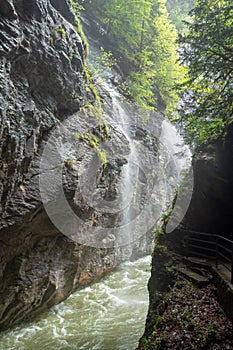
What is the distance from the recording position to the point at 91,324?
830cm

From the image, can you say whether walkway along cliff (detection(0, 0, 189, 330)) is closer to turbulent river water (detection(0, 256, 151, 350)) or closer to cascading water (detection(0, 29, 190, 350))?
turbulent river water (detection(0, 256, 151, 350))

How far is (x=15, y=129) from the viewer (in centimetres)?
621

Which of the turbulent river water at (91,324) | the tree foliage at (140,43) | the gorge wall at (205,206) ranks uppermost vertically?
the tree foliage at (140,43)

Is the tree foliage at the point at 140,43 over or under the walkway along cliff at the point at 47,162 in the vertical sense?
over

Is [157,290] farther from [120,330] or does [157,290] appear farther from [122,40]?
[122,40]

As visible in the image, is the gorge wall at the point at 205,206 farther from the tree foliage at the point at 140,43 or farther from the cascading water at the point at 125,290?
the tree foliage at the point at 140,43

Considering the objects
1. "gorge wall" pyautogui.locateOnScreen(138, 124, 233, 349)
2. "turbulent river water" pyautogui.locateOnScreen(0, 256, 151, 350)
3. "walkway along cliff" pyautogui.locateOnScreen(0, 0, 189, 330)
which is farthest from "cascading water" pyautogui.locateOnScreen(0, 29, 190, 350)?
"gorge wall" pyautogui.locateOnScreen(138, 124, 233, 349)

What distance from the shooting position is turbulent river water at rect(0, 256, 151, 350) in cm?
718

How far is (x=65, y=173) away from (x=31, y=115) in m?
2.02

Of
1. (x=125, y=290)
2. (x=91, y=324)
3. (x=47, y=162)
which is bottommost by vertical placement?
(x=91, y=324)

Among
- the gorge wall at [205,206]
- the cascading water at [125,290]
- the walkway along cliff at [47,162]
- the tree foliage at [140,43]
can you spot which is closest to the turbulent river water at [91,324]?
the cascading water at [125,290]

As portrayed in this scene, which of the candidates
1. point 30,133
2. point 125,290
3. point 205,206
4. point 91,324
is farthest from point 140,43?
point 91,324

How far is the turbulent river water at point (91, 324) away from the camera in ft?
23.6

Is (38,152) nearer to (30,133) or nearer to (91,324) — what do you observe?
(30,133)
